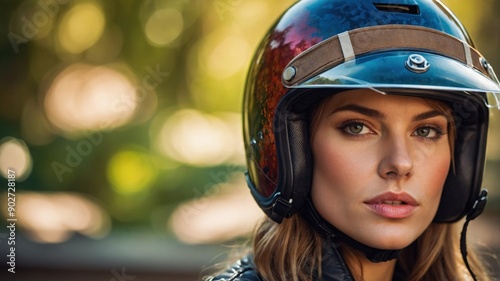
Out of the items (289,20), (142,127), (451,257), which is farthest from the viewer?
(142,127)

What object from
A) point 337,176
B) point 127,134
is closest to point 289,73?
point 337,176

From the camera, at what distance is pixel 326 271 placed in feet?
7.36

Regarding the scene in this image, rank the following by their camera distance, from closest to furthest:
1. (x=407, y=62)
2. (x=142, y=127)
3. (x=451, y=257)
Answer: (x=407, y=62) → (x=451, y=257) → (x=142, y=127)

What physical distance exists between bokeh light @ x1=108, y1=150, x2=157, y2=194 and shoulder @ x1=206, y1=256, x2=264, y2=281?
4764mm

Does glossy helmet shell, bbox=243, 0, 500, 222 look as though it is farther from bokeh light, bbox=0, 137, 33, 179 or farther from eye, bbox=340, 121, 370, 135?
bokeh light, bbox=0, 137, 33, 179

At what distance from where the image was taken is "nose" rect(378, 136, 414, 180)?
2.09m

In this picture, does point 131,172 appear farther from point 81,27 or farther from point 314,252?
point 314,252

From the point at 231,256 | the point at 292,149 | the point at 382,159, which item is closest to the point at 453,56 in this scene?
the point at 382,159

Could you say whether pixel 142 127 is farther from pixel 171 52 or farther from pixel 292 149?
pixel 292 149

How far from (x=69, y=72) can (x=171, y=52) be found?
3.51ft

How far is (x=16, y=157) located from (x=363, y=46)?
5.21m

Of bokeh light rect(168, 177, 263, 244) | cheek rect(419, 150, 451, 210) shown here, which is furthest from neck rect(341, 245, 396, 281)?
bokeh light rect(168, 177, 263, 244)

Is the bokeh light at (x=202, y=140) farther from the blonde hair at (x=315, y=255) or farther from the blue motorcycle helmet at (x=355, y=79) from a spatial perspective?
the blue motorcycle helmet at (x=355, y=79)

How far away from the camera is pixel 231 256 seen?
9.04 ft
